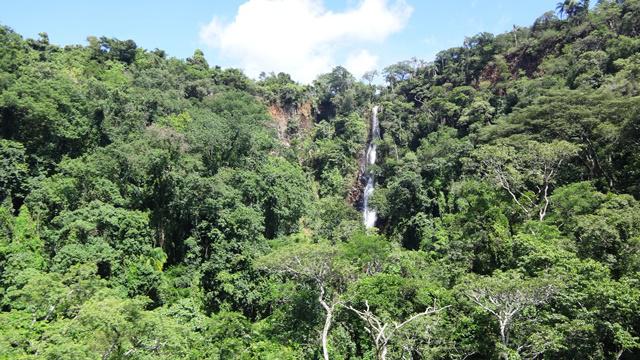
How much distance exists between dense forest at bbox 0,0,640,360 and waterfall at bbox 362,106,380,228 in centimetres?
205

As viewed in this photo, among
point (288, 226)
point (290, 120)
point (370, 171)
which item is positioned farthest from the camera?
point (290, 120)

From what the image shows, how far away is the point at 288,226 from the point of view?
31703mm

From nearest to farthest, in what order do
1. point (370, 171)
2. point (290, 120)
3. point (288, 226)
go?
point (288, 226)
point (370, 171)
point (290, 120)

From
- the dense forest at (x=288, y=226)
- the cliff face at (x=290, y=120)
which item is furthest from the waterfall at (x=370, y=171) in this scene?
the cliff face at (x=290, y=120)

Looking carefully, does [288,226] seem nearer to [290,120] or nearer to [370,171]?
[370,171]

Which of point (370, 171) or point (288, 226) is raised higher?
point (370, 171)

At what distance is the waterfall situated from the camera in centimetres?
4553

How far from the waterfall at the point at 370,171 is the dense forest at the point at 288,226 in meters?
2.05

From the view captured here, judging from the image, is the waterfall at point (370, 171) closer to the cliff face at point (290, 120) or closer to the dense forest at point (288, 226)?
the dense forest at point (288, 226)

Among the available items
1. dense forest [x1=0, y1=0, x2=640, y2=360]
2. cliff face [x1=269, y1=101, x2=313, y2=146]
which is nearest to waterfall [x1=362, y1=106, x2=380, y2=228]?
dense forest [x1=0, y1=0, x2=640, y2=360]

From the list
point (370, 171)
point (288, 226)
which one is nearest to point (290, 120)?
point (370, 171)

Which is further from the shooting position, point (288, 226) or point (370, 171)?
point (370, 171)

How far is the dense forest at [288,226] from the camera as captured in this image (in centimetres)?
1302

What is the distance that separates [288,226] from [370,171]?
1821cm
